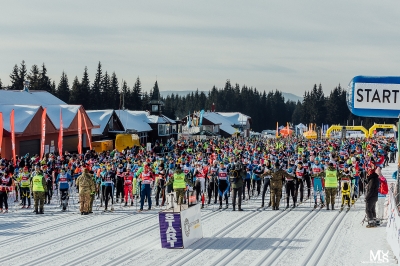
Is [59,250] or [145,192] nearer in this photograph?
[59,250]

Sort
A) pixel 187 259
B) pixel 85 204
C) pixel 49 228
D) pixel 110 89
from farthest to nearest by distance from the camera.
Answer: pixel 110 89 → pixel 85 204 → pixel 49 228 → pixel 187 259

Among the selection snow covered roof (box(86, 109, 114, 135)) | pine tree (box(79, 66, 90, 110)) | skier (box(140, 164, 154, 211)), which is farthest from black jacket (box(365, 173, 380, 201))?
pine tree (box(79, 66, 90, 110))

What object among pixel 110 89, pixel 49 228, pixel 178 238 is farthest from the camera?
pixel 110 89

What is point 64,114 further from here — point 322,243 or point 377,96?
point 377,96

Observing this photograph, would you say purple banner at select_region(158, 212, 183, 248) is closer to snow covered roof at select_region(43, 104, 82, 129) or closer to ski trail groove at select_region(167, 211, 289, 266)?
ski trail groove at select_region(167, 211, 289, 266)

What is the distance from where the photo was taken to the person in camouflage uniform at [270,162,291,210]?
61.5 ft

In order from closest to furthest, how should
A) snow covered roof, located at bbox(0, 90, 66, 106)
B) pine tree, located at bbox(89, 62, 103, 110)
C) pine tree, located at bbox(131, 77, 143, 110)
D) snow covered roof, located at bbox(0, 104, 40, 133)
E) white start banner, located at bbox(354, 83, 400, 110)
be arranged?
white start banner, located at bbox(354, 83, 400, 110) < snow covered roof, located at bbox(0, 104, 40, 133) < snow covered roof, located at bbox(0, 90, 66, 106) < pine tree, located at bbox(89, 62, 103, 110) < pine tree, located at bbox(131, 77, 143, 110)

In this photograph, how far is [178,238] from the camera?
1240 cm

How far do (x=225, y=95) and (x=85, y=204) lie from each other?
149 metres

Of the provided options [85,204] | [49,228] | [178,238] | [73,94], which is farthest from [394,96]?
[73,94]

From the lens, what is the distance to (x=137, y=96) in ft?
342

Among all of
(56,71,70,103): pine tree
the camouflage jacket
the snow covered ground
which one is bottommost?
the snow covered ground

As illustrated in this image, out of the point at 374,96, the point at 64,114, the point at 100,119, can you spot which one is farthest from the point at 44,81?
the point at 374,96

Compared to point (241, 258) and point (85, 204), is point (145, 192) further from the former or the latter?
point (241, 258)
